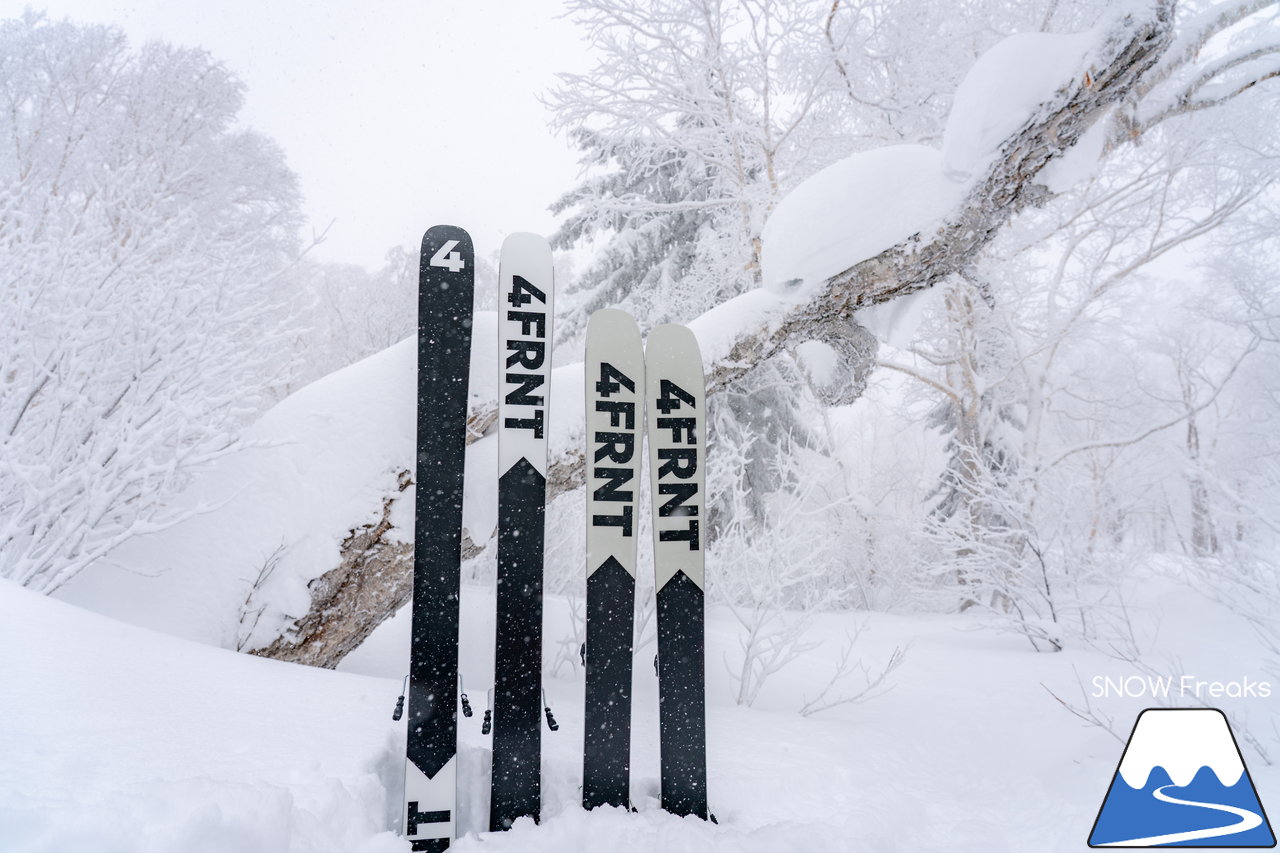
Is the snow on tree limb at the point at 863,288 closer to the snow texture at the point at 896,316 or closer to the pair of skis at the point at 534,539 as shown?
the snow texture at the point at 896,316

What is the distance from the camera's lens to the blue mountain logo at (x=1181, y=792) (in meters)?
2.16

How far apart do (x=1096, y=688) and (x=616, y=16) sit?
6.07 m

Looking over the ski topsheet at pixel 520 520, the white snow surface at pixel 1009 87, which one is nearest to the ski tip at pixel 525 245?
the ski topsheet at pixel 520 520

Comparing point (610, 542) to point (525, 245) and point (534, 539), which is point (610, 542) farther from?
point (525, 245)

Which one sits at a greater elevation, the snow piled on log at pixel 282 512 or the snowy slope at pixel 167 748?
the snow piled on log at pixel 282 512

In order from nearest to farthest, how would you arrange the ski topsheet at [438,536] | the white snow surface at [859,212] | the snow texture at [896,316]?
the ski topsheet at [438,536]
the white snow surface at [859,212]
the snow texture at [896,316]

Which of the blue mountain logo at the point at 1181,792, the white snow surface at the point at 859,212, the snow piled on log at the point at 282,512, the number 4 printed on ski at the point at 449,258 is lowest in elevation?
the blue mountain logo at the point at 1181,792

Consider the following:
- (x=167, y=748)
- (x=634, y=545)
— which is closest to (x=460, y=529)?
(x=634, y=545)

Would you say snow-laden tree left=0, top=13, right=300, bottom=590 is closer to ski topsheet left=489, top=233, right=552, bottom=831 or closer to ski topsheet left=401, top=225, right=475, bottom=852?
ski topsheet left=401, top=225, right=475, bottom=852

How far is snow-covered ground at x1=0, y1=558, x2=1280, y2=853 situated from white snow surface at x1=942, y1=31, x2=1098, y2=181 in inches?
111

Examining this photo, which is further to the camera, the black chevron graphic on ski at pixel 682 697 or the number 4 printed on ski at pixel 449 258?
the number 4 printed on ski at pixel 449 258

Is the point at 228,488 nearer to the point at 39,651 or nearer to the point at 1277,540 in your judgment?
the point at 39,651

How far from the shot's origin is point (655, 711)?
314 cm

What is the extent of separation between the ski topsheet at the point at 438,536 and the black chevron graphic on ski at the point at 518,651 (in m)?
0.15
